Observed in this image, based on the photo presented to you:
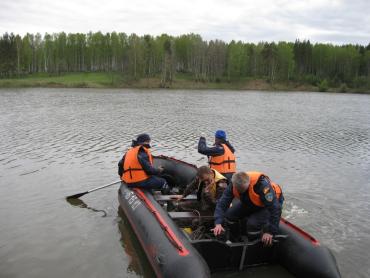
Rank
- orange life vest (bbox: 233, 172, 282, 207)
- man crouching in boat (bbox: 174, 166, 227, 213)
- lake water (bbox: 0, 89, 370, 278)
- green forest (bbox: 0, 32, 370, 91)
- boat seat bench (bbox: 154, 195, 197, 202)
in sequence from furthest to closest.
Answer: green forest (bbox: 0, 32, 370, 91), boat seat bench (bbox: 154, 195, 197, 202), man crouching in boat (bbox: 174, 166, 227, 213), lake water (bbox: 0, 89, 370, 278), orange life vest (bbox: 233, 172, 282, 207)

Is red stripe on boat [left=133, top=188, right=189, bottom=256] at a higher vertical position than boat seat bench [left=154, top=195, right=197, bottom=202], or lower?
higher

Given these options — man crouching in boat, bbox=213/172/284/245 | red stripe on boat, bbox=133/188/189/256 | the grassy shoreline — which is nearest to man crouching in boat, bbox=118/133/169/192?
red stripe on boat, bbox=133/188/189/256

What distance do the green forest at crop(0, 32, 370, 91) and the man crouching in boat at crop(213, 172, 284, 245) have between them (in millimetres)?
63667

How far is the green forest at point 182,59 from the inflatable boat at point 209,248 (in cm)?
6291

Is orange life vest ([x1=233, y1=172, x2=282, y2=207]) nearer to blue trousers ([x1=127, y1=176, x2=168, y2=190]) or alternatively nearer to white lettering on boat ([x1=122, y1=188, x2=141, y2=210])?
white lettering on boat ([x1=122, y1=188, x2=141, y2=210])

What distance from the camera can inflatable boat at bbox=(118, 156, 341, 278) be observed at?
5.92 meters

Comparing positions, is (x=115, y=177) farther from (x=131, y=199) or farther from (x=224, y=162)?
(x=224, y=162)

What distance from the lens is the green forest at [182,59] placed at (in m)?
73.8

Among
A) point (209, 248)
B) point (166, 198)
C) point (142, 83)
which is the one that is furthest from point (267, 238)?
point (142, 83)

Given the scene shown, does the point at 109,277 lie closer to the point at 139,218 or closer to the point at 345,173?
the point at 139,218

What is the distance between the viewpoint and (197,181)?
8414 millimetres

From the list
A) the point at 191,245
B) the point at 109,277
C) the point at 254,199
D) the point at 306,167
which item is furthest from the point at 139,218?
the point at 306,167

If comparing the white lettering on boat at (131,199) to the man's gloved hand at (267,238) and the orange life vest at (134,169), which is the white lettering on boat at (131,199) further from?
the man's gloved hand at (267,238)

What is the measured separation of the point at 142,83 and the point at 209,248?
2392 inches
